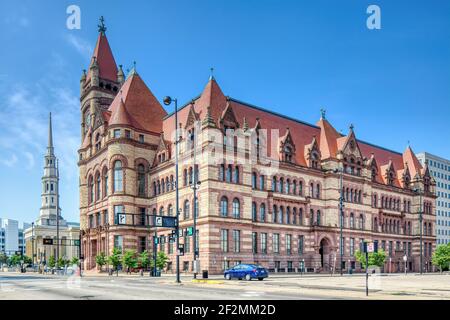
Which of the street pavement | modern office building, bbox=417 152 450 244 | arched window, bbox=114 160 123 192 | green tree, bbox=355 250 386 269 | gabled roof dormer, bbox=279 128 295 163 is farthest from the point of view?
modern office building, bbox=417 152 450 244

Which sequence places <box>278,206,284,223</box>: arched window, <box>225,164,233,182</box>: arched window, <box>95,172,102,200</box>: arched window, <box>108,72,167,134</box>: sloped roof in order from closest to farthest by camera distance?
1. <box>225,164,233,182</box>: arched window
2. <box>278,206,284,223</box>: arched window
3. <box>108,72,167,134</box>: sloped roof
4. <box>95,172,102,200</box>: arched window

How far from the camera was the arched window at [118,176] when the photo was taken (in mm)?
63969

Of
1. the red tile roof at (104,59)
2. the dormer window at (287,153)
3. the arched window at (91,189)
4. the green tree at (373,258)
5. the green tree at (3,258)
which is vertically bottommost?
the green tree at (3,258)

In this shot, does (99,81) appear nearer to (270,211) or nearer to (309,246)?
(270,211)

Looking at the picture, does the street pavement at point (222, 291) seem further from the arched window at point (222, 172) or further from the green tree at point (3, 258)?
the green tree at point (3, 258)

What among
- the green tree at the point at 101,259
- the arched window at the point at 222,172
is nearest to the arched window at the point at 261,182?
the arched window at the point at 222,172

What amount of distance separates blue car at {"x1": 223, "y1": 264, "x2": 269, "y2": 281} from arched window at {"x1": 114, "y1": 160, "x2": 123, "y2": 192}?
27201mm

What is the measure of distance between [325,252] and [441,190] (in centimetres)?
10415

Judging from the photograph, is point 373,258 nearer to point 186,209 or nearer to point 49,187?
point 186,209

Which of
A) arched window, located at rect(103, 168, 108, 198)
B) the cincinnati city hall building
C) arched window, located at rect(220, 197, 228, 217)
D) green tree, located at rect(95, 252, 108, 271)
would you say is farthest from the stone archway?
arched window, located at rect(103, 168, 108, 198)

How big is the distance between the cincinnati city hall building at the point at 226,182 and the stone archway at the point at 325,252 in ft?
0.48

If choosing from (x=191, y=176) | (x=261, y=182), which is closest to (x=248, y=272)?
(x=191, y=176)

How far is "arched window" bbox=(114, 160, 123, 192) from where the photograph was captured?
6397cm

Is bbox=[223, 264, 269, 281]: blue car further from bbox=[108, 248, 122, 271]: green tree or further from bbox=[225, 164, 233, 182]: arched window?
bbox=[108, 248, 122, 271]: green tree
